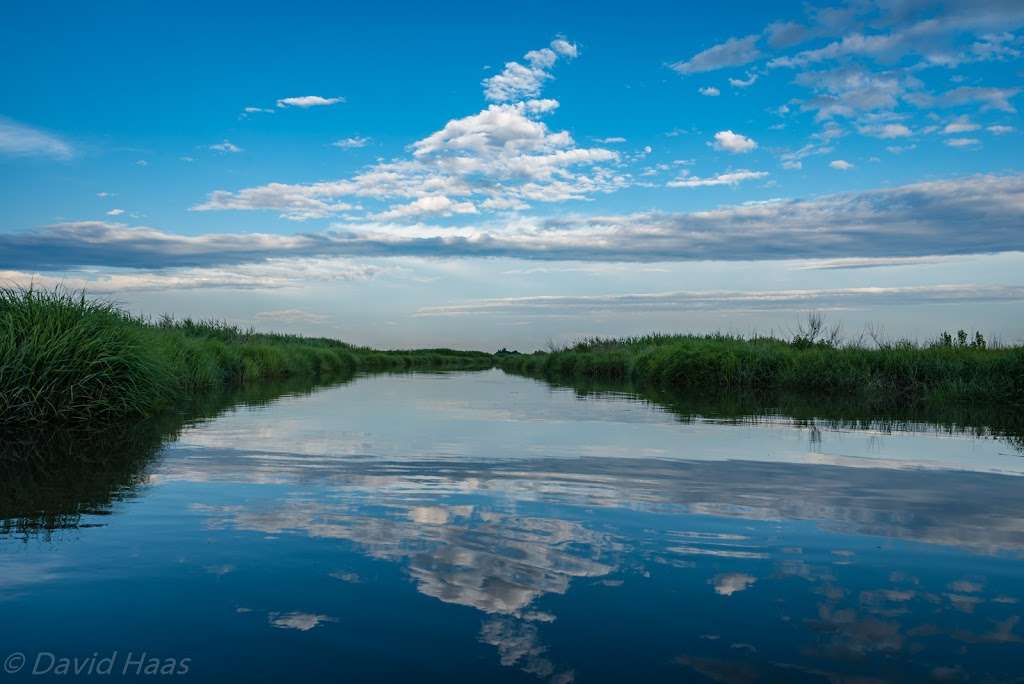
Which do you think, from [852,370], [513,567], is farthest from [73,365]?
[852,370]

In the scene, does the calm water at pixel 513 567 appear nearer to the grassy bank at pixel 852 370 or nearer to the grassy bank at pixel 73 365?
the grassy bank at pixel 73 365

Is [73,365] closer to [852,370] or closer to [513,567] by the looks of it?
[513,567]

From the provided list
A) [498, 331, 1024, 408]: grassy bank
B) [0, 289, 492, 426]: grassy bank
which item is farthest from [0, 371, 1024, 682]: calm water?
[498, 331, 1024, 408]: grassy bank

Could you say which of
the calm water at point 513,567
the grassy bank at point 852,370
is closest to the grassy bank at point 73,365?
the calm water at point 513,567

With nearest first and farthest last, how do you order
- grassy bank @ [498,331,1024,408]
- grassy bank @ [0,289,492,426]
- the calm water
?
the calm water, grassy bank @ [0,289,492,426], grassy bank @ [498,331,1024,408]

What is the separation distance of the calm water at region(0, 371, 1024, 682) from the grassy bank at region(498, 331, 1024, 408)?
8.87 meters

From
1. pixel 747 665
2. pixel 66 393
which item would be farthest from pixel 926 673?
pixel 66 393

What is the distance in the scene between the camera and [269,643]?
7.80 feet

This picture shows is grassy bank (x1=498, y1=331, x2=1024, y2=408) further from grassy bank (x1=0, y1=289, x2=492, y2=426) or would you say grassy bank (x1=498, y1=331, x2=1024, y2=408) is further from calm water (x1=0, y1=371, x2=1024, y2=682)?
grassy bank (x1=0, y1=289, x2=492, y2=426)

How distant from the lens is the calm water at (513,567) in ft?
7.59

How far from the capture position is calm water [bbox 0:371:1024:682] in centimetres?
231

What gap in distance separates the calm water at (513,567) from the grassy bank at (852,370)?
8.87 meters

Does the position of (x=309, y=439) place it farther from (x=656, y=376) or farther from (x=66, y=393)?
(x=656, y=376)

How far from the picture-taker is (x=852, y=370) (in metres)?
16.6
